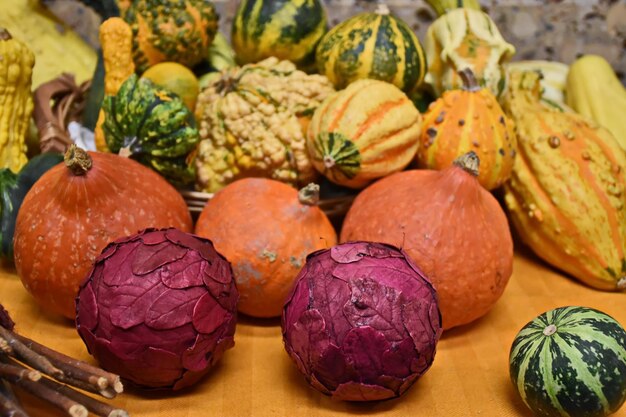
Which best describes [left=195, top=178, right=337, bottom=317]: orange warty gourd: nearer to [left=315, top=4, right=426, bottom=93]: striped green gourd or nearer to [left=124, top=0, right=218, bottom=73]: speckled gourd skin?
[left=315, top=4, right=426, bottom=93]: striped green gourd

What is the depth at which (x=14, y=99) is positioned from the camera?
6.98ft

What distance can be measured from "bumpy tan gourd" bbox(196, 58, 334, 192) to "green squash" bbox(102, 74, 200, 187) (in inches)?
3.0

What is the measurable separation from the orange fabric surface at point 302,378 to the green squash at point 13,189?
0.34 ft

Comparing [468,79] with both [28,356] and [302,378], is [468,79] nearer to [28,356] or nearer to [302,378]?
[302,378]

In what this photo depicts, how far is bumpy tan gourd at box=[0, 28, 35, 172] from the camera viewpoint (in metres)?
2.06

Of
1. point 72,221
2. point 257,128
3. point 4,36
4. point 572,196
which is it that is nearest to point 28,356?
point 72,221

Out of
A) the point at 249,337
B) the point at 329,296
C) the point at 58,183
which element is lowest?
the point at 249,337

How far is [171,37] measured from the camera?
217cm

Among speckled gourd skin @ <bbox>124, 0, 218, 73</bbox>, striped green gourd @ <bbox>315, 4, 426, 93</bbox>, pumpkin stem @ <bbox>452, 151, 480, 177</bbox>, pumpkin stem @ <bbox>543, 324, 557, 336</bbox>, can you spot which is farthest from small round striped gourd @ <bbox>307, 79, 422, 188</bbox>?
pumpkin stem @ <bbox>543, 324, 557, 336</bbox>

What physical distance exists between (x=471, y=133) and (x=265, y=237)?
0.61m

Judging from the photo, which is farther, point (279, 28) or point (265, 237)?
point (279, 28)

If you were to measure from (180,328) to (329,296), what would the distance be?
0.27m

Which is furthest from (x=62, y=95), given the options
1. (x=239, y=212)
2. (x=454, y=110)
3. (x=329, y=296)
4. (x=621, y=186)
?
(x=621, y=186)

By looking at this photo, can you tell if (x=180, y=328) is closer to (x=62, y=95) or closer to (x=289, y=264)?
(x=289, y=264)
